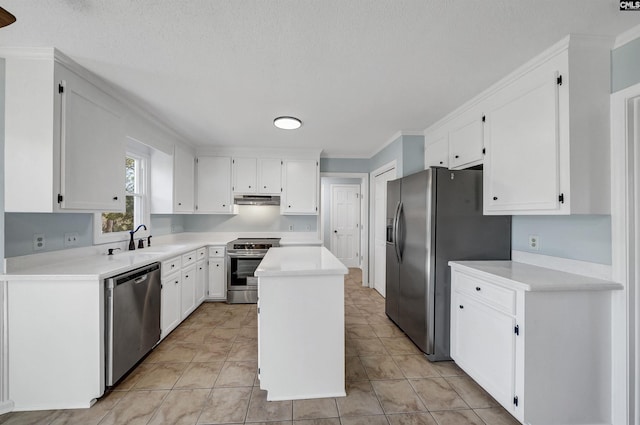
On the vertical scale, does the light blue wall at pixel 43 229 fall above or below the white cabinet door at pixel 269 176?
below

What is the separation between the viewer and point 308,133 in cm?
346

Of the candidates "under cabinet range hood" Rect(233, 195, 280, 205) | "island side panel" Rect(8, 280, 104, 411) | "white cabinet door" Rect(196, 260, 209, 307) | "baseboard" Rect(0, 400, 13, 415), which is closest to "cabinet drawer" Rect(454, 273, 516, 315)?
"island side panel" Rect(8, 280, 104, 411)

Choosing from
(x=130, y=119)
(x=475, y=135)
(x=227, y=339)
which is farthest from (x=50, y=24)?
(x=475, y=135)

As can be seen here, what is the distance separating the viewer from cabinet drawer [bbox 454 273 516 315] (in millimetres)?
1667

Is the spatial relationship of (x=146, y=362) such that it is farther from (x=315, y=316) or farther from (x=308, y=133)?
(x=308, y=133)

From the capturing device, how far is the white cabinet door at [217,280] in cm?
388

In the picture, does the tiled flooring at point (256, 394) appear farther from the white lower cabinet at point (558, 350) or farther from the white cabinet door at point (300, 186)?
the white cabinet door at point (300, 186)

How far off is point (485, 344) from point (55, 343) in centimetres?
295

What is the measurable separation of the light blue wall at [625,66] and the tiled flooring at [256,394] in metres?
2.20

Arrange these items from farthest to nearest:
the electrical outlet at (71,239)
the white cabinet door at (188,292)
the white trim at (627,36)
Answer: the white cabinet door at (188,292) → the electrical outlet at (71,239) → the white trim at (627,36)

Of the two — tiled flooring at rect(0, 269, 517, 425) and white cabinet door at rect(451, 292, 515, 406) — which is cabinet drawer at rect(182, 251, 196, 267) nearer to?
tiled flooring at rect(0, 269, 517, 425)

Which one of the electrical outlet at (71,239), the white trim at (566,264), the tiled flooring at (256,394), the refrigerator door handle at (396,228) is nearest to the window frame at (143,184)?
the electrical outlet at (71,239)

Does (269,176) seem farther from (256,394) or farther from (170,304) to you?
(256,394)

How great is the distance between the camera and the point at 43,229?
201 cm
